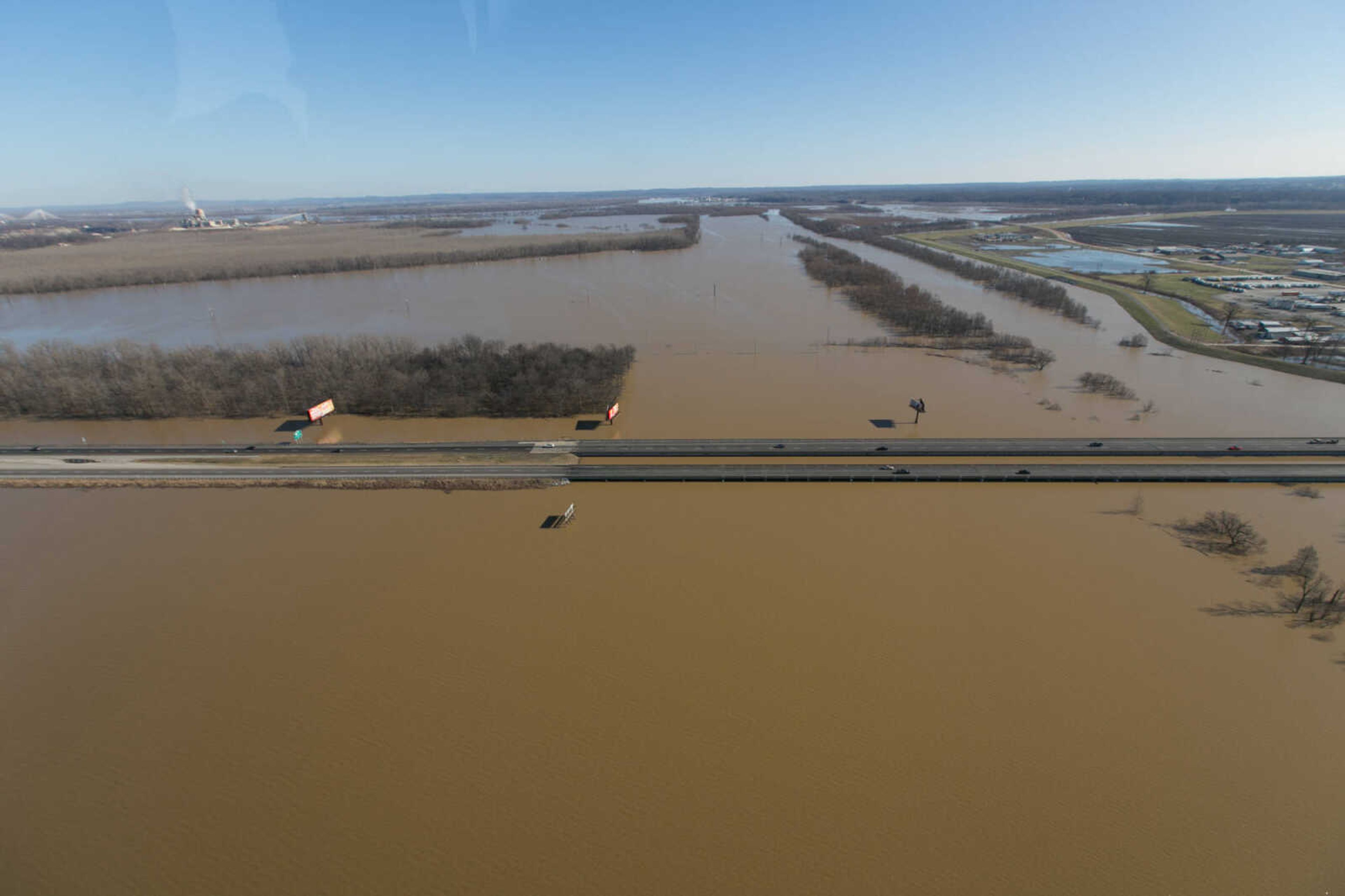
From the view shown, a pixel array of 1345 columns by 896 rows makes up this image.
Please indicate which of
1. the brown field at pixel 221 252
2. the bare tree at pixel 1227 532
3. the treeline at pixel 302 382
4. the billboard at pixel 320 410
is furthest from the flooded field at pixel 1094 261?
the billboard at pixel 320 410

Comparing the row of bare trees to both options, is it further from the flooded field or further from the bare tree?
the flooded field

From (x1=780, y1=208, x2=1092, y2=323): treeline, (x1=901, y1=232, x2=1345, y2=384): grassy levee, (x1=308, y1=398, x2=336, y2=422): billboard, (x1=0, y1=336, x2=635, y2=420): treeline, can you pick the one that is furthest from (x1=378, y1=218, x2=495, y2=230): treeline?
(x1=308, y1=398, x2=336, y2=422): billboard

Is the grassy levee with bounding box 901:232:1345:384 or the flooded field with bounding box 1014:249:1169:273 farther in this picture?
the flooded field with bounding box 1014:249:1169:273

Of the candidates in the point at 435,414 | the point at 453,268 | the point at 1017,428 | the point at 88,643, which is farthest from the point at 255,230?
the point at 1017,428

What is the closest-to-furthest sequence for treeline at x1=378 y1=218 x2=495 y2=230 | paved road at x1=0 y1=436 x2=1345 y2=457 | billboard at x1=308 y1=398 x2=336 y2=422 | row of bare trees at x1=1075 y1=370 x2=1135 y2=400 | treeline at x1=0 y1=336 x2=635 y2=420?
1. paved road at x1=0 y1=436 x2=1345 y2=457
2. billboard at x1=308 y1=398 x2=336 y2=422
3. treeline at x1=0 y1=336 x2=635 y2=420
4. row of bare trees at x1=1075 y1=370 x2=1135 y2=400
5. treeline at x1=378 y1=218 x2=495 y2=230

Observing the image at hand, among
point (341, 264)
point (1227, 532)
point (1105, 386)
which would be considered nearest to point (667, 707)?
point (1227, 532)

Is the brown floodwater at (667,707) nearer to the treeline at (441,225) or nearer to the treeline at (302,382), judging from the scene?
the treeline at (302,382)

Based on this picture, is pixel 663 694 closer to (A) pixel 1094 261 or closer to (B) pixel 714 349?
(B) pixel 714 349
